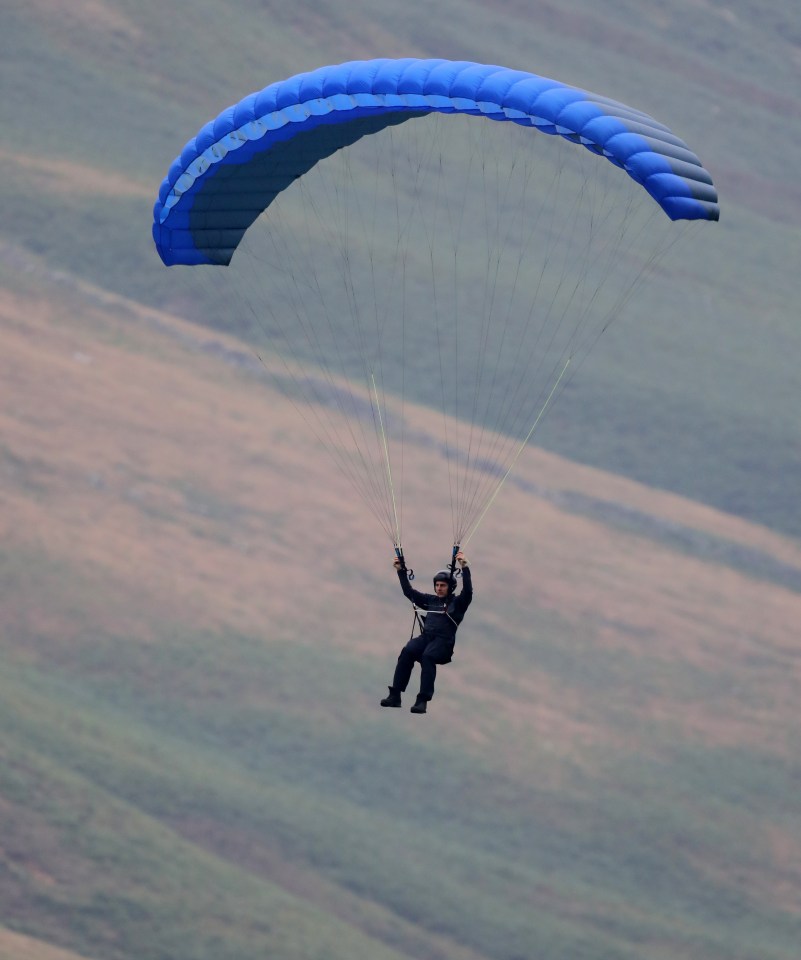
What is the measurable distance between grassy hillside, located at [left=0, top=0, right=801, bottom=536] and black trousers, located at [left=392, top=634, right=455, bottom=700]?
6376 cm

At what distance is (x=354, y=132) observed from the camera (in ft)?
73.9

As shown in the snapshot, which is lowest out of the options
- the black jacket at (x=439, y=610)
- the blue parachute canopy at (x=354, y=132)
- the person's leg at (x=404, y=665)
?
the person's leg at (x=404, y=665)

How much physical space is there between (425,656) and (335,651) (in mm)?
38905

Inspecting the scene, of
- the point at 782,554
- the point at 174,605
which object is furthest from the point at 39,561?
the point at 782,554

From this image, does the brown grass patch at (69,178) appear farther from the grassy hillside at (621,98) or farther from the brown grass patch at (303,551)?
the brown grass patch at (303,551)

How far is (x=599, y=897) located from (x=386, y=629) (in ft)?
44.9

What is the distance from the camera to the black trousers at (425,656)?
19750mm

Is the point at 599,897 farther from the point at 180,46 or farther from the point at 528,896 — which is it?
the point at 180,46

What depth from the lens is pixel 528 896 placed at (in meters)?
50.0

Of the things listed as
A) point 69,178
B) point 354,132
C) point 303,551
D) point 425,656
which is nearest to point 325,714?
point 303,551

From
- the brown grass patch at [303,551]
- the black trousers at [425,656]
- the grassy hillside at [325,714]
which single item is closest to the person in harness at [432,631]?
the black trousers at [425,656]

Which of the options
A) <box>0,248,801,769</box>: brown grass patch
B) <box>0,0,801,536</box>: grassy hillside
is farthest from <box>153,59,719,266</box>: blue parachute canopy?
<box>0,0,801,536</box>: grassy hillside

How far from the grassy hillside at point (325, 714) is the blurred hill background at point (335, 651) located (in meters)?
0.13

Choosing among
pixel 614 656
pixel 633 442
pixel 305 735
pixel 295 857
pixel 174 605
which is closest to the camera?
pixel 295 857
